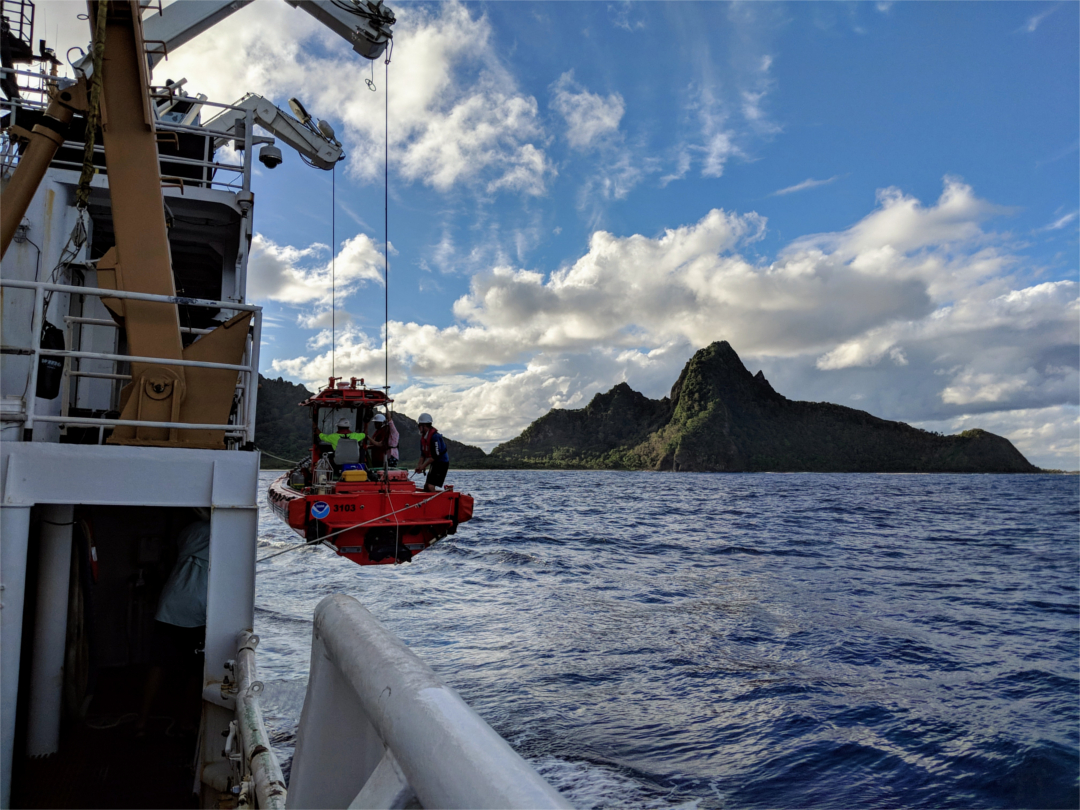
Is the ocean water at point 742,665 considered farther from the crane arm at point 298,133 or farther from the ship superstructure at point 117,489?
the crane arm at point 298,133

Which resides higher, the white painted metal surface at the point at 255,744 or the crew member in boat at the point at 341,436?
the crew member in boat at the point at 341,436

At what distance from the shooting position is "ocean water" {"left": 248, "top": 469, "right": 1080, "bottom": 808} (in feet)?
19.7

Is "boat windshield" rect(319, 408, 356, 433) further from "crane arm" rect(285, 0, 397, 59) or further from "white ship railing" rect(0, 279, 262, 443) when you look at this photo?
"white ship railing" rect(0, 279, 262, 443)

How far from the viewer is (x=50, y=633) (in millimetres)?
3922

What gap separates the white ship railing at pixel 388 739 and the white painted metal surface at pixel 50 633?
3.61 meters

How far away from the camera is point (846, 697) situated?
777cm

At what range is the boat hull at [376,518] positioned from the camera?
9.20 metres

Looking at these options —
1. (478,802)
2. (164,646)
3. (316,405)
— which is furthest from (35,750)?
(316,405)

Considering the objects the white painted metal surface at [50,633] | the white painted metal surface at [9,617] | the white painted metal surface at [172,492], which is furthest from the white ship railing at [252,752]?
the white painted metal surface at [50,633]

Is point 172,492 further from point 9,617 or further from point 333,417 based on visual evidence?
point 333,417

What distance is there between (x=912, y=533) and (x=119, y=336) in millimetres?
29557

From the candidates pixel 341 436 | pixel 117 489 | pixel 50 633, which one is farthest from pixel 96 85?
pixel 341 436

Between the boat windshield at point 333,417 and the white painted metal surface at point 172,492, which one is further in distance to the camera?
the boat windshield at point 333,417

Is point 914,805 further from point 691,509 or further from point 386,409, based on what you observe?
point 691,509
